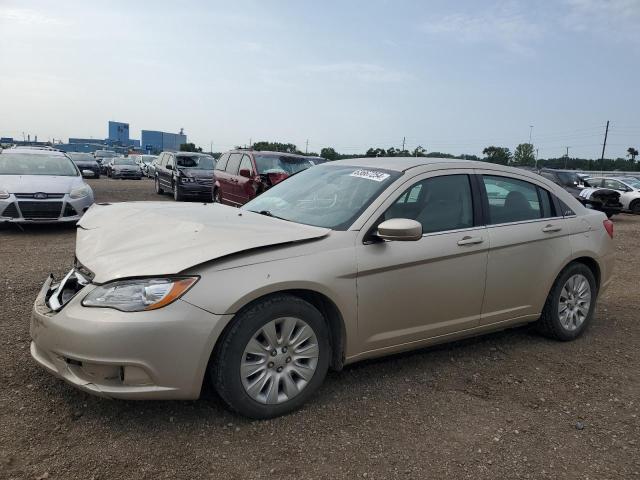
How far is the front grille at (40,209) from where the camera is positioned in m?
8.97

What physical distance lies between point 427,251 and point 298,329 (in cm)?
110

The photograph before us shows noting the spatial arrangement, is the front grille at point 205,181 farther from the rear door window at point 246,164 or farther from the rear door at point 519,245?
the rear door at point 519,245

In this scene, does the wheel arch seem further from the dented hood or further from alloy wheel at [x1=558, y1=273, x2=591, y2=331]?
alloy wheel at [x1=558, y1=273, x2=591, y2=331]

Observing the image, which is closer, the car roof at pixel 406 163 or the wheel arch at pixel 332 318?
the wheel arch at pixel 332 318

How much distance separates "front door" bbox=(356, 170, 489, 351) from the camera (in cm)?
346

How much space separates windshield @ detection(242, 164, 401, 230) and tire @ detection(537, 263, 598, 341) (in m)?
1.92

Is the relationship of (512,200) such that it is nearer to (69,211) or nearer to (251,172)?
(69,211)

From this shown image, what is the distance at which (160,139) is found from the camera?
404 feet

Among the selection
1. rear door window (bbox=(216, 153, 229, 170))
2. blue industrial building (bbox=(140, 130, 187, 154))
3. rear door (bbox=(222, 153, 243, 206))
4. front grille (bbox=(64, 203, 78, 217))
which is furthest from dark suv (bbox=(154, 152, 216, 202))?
blue industrial building (bbox=(140, 130, 187, 154))

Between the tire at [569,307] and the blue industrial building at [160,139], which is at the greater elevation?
the blue industrial building at [160,139]

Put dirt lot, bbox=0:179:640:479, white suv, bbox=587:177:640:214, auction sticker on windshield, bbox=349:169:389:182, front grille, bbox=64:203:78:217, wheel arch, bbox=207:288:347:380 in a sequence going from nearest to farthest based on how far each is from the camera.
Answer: dirt lot, bbox=0:179:640:479
wheel arch, bbox=207:288:347:380
auction sticker on windshield, bbox=349:169:389:182
front grille, bbox=64:203:78:217
white suv, bbox=587:177:640:214

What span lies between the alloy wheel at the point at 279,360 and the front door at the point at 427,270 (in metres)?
0.41

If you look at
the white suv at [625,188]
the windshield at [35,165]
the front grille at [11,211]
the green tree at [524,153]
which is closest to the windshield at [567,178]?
the white suv at [625,188]

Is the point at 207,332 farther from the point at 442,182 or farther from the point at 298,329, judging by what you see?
the point at 442,182
